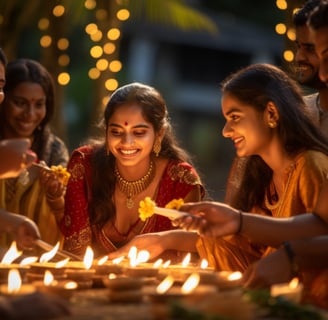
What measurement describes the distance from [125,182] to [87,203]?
0.30 m

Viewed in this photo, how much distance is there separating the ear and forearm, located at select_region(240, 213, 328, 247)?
2.73 ft

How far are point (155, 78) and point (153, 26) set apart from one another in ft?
3.99

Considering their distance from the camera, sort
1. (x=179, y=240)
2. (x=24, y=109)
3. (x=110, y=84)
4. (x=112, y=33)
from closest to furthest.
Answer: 1. (x=179, y=240)
2. (x=24, y=109)
3. (x=112, y=33)
4. (x=110, y=84)

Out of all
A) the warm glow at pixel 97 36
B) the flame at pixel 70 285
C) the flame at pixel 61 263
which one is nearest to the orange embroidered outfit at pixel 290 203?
the flame at pixel 61 263

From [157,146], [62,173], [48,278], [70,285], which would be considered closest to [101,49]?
[157,146]

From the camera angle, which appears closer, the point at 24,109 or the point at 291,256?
the point at 291,256

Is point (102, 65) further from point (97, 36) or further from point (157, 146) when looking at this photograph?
point (157, 146)

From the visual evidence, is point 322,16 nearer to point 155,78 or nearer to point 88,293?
point 88,293

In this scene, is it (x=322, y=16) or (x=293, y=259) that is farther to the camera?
(x=322, y=16)

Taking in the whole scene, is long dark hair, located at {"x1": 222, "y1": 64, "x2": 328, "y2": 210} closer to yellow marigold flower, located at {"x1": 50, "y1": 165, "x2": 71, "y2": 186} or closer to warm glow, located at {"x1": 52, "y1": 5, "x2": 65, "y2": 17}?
yellow marigold flower, located at {"x1": 50, "y1": 165, "x2": 71, "y2": 186}

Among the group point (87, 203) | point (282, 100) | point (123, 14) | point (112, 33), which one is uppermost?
point (123, 14)

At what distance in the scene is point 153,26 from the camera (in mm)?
22047

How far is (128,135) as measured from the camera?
597 centimetres

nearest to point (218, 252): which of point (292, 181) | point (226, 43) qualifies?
point (292, 181)
